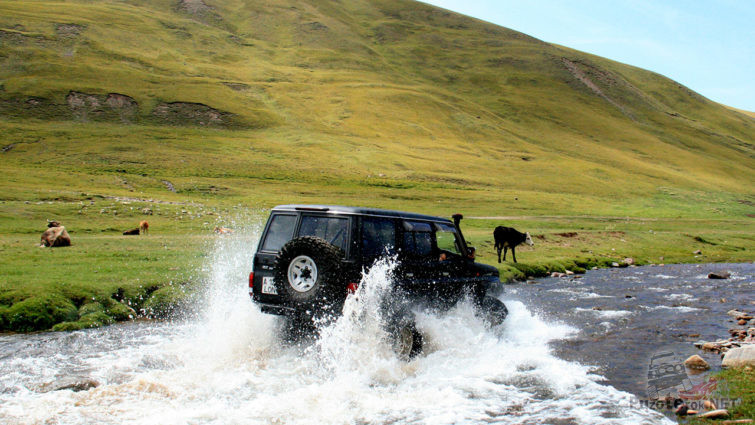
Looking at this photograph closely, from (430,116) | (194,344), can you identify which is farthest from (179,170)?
(430,116)

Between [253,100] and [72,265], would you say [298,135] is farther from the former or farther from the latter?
[72,265]

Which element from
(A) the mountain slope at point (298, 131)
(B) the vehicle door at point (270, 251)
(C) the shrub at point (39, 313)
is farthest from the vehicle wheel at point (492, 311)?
(A) the mountain slope at point (298, 131)

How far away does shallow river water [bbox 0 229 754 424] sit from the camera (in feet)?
27.9

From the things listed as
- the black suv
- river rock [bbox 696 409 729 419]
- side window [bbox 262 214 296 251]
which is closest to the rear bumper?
the black suv

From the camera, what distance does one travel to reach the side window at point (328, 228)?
10.6 m

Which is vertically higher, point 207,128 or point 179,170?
point 207,128

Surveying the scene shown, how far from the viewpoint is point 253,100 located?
12294 cm

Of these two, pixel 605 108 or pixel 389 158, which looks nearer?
pixel 389 158

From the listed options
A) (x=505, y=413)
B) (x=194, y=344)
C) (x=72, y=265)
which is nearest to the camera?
(x=505, y=413)

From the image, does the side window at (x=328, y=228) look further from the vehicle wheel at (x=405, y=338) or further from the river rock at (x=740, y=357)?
the river rock at (x=740, y=357)

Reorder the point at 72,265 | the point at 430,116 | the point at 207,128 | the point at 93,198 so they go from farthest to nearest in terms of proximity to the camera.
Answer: the point at 430,116
the point at 207,128
the point at 93,198
the point at 72,265

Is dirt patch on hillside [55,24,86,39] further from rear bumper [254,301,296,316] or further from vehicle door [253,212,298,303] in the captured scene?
rear bumper [254,301,296,316]

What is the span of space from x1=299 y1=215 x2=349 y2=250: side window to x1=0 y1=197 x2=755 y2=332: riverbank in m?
7.73

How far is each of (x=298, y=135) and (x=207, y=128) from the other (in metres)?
16.9
